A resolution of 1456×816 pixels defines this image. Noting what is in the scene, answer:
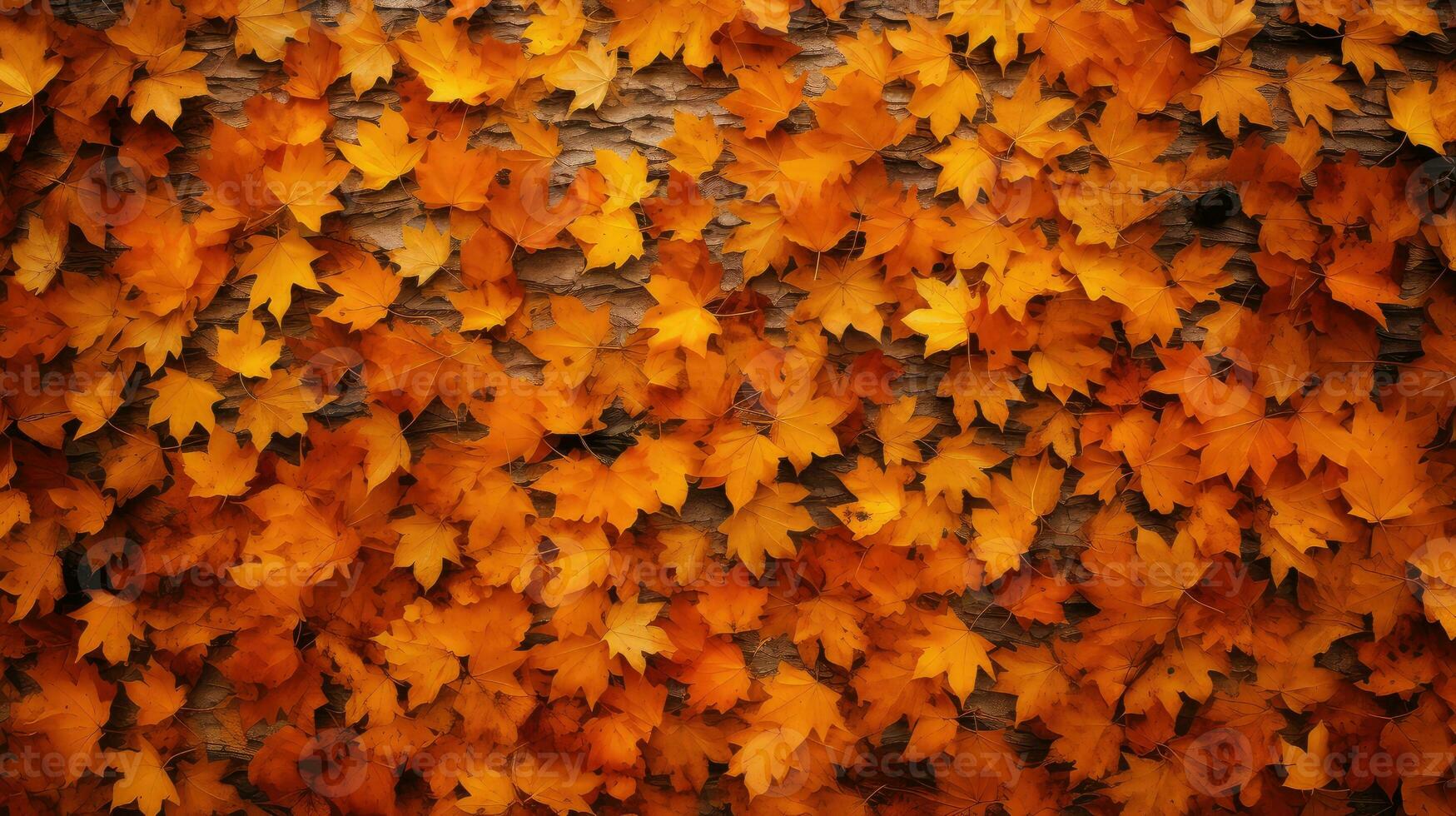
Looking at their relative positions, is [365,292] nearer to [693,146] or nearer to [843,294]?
[693,146]

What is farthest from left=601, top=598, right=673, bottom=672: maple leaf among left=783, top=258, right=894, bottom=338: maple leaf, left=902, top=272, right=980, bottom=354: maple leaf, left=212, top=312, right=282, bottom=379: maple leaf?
left=212, top=312, right=282, bottom=379: maple leaf

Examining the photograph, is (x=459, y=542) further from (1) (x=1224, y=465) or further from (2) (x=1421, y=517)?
(2) (x=1421, y=517)

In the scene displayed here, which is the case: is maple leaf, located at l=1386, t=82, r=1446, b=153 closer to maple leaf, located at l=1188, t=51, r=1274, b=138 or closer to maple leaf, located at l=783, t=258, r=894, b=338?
maple leaf, located at l=1188, t=51, r=1274, b=138

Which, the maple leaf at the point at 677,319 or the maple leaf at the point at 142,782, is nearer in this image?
the maple leaf at the point at 677,319

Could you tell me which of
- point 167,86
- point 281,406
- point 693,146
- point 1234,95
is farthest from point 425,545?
point 1234,95

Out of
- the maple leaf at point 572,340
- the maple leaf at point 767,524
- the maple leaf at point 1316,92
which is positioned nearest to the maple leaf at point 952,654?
the maple leaf at point 767,524

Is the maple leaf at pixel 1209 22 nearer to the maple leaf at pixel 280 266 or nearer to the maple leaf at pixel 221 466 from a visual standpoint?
the maple leaf at pixel 280 266

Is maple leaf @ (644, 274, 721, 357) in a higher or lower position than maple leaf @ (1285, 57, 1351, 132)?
lower

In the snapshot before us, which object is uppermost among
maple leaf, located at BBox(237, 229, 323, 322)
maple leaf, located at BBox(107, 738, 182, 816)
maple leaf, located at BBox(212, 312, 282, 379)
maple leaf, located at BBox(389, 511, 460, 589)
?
maple leaf, located at BBox(237, 229, 323, 322)
